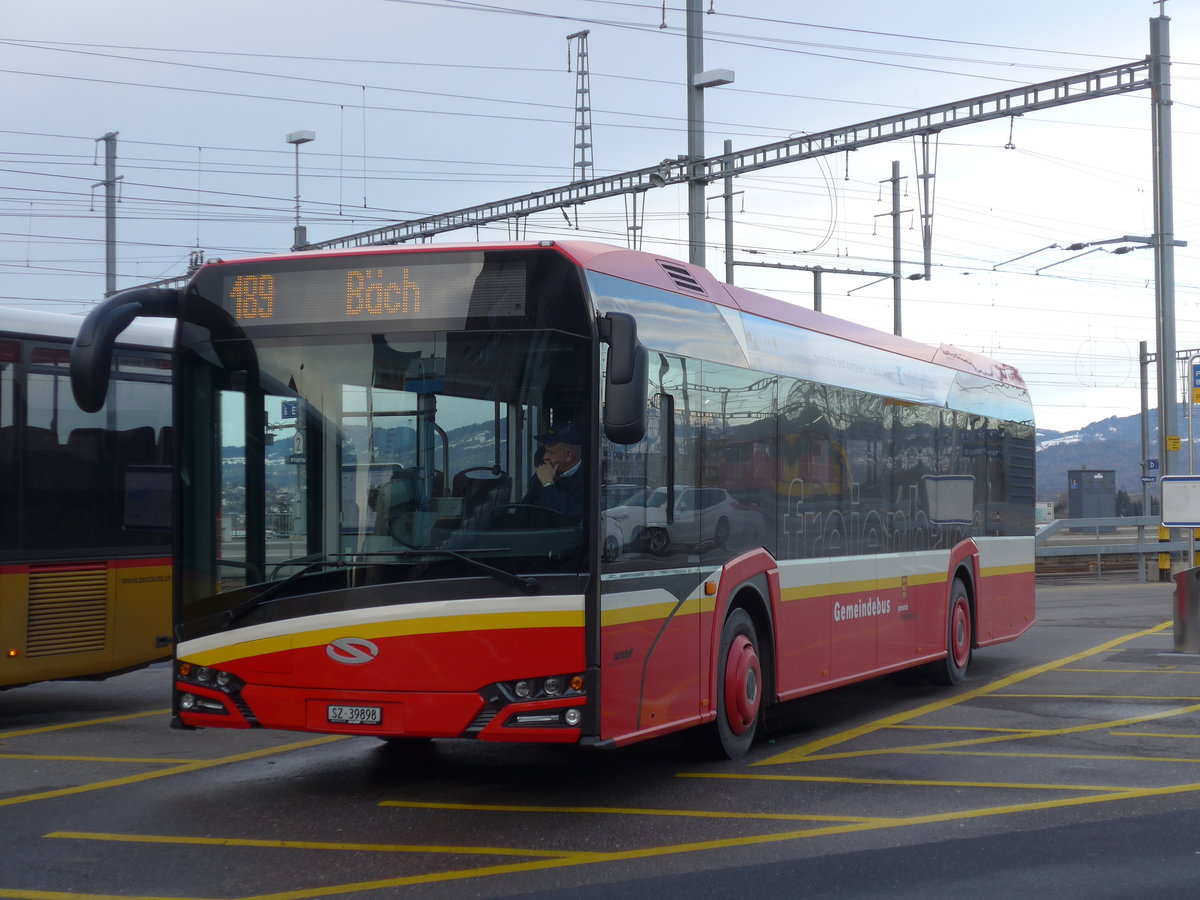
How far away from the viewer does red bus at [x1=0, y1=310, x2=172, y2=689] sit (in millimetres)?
11516

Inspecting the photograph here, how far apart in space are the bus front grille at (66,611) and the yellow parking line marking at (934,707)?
18.1 feet

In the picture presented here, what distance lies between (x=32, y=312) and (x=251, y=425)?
4.72 metres

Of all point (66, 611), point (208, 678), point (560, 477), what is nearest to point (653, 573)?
point (560, 477)

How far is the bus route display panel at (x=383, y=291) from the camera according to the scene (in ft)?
25.4

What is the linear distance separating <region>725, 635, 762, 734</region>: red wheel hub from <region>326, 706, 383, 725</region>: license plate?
2.49 m

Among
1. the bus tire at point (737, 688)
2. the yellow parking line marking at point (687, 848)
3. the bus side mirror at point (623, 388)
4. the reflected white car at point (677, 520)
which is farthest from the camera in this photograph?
the bus tire at point (737, 688)

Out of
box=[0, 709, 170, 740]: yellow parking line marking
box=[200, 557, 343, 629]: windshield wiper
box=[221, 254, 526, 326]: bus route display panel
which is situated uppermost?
box=[221, 254, 526, 326]: bus route display panel

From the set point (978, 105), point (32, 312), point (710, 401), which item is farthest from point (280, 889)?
point (978, 105)

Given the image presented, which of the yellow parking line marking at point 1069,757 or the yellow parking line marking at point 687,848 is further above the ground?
the yellow parking line marking at point 687,848

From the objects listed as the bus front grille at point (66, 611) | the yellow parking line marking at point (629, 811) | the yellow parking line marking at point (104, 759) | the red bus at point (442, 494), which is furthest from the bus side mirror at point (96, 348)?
the bus front grille at point (66, 611)

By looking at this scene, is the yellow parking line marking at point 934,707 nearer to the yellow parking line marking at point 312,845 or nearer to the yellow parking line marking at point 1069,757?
the yellow parking line marking at point 1069,757

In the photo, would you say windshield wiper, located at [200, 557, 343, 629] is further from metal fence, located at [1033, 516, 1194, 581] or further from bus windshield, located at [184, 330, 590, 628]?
metal fence, located at [1033, 516, 1194, 581]

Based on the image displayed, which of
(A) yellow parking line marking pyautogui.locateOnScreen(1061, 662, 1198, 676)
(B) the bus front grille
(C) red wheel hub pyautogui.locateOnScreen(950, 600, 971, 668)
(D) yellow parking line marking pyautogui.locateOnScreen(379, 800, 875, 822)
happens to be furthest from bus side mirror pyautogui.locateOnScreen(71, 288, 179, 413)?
(A) yellow parking line marking pyautogui.locateOnScreen(1061, 662, 1198, 676)

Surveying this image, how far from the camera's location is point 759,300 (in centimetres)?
1052
